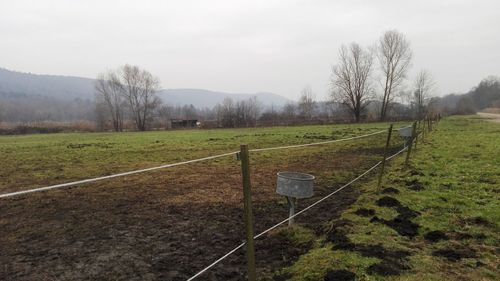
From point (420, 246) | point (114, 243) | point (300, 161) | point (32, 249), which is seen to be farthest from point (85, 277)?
point (300, 161)

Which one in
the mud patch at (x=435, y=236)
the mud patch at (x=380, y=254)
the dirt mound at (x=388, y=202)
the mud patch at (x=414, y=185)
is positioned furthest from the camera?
the mud patch at (x=414, y=185)

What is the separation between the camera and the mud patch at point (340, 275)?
4.19 meters

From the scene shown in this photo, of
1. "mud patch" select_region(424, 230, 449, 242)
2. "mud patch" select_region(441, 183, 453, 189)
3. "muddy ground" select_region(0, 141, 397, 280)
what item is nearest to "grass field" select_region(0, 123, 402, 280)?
"muddy ground" select_region(0, 141, 397, 280)

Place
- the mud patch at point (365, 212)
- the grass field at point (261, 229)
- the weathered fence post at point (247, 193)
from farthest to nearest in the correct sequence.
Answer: the mud patch at point (365, 212), the grass field at point (261, 229), the weathered fence post at point (247, 193)

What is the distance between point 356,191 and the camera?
363 inches

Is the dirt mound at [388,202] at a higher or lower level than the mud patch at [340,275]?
higher

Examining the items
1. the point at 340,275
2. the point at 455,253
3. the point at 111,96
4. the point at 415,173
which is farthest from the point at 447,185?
the point at 111,96

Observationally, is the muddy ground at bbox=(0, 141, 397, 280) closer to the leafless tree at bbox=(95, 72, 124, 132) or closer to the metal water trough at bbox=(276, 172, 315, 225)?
the metal water trough at bbox=(276, 172, 315, 225)

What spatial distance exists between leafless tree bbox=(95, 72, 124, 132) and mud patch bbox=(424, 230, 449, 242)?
3442 inches

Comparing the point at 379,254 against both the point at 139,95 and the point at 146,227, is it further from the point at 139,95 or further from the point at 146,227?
the point at 139,95

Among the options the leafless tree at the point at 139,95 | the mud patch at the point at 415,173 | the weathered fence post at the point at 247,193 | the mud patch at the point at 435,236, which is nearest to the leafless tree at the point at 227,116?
the leafless tree at the point at 139,95

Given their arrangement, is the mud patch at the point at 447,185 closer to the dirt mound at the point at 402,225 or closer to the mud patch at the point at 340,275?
the dirt mound at the point at 402,225

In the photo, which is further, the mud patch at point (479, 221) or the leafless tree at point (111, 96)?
the leafless tree at point (111, 96)

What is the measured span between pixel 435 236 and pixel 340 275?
2.16 meters
